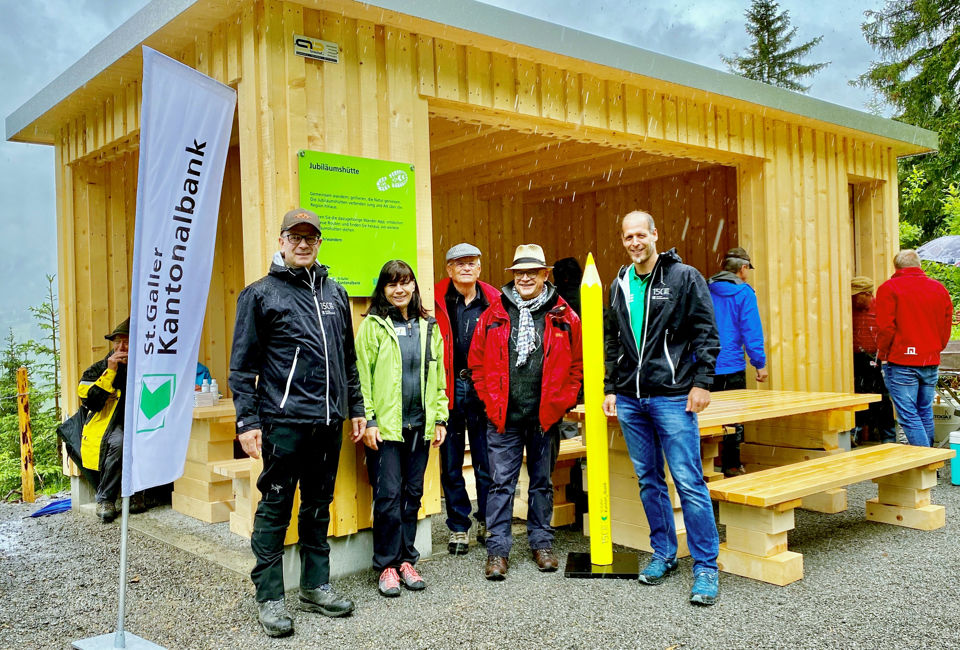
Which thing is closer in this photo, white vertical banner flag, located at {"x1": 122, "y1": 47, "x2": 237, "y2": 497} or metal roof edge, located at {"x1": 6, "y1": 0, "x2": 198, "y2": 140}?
white vertical banner flag, located at {"x1": 122, "y1": 47, "x2": 237, "y2": 497}

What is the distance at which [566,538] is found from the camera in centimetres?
557

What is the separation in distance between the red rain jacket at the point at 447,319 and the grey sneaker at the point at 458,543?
2.86 ft

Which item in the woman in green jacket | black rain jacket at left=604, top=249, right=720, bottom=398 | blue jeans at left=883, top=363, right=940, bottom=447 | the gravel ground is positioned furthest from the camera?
blue jeans at left=883, top=363, right=940, bottom=447

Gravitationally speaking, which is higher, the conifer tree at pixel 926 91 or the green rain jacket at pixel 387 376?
the conifer tree at pixel 926 91

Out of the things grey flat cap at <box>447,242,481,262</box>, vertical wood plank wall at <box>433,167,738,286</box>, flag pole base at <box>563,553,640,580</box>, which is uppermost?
vertical wood plank wall at <box>433,167,738,286</box>

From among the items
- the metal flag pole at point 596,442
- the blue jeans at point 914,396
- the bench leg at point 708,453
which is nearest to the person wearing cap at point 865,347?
the blue jeans at point 914,396

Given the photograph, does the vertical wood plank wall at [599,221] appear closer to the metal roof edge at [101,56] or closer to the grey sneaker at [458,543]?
the metal roof edge at [101,56]

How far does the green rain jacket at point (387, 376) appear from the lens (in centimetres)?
445

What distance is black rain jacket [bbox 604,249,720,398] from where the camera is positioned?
421 centimetres

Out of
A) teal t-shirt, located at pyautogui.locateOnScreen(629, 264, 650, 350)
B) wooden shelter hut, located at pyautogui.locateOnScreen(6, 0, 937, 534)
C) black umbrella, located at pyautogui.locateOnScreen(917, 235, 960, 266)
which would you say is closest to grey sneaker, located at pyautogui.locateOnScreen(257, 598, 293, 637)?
wooden shelter hut, located at pyautogui.locateOnScreen(6, 0, 937, 534)

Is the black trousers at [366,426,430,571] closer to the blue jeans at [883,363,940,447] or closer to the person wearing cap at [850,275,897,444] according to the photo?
the blue jeans at [883,363,940,447]

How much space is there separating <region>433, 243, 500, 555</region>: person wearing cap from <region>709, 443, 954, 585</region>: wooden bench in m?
1.55

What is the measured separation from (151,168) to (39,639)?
2.45m

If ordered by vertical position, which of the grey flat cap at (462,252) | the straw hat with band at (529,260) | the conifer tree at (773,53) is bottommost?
the straw hat with band at (529,260)
